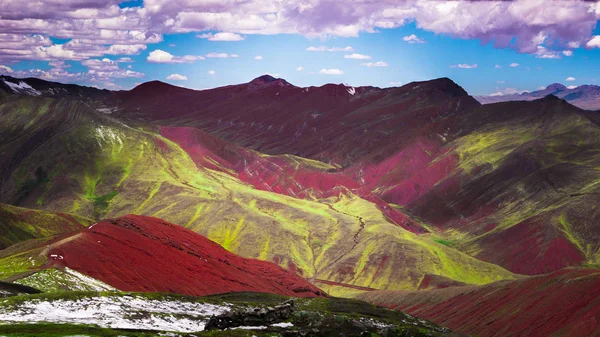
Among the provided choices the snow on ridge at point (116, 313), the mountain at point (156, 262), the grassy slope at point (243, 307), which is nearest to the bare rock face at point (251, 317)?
the grassy slope at point (243, 307)

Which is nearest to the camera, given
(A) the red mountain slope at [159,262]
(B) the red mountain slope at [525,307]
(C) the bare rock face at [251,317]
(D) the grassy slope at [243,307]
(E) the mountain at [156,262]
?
(D) the grassy slope at [243,307]

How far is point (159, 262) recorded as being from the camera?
13600 cm

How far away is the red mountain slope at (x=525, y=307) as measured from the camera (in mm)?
121250

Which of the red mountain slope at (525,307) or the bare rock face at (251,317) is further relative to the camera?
the red mountain slope at (525,307)

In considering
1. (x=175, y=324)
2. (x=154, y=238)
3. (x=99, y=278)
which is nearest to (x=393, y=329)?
(x=175, y=324)

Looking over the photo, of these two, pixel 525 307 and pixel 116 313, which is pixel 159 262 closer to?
pixel 116 313

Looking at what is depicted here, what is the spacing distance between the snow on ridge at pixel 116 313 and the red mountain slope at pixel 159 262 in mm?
27904

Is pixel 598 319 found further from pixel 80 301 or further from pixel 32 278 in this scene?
pixel 32 278

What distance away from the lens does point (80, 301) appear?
87.2 metres

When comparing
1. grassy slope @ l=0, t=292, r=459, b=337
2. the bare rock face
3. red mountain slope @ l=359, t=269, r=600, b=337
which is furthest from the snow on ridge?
red mountain slope @ l=359, t=269, r=600, b=337

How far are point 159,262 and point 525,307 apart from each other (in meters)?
69.4

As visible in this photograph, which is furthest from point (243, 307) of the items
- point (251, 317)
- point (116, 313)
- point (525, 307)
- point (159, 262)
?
point (525, 307)

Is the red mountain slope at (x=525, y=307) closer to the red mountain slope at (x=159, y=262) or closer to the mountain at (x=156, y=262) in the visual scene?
the mountain at (x=156, y=262)

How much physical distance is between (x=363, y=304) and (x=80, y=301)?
60.8 meters
